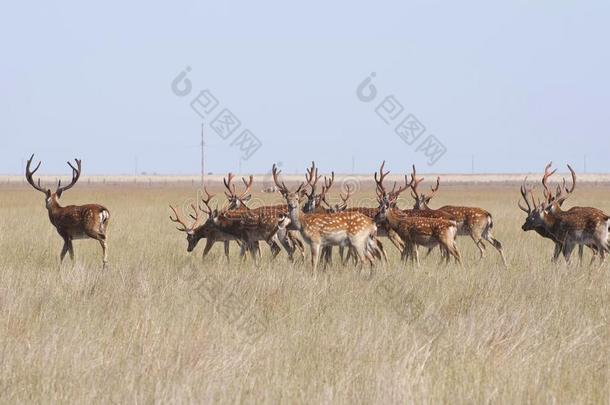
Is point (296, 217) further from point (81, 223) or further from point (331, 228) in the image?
point (81, 223)

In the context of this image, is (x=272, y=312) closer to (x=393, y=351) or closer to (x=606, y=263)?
(x=393, y=351)

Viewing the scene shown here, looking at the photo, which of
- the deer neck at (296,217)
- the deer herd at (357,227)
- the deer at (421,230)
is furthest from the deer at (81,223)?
the deer at (421,230)

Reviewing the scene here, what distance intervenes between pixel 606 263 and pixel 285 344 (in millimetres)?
6837

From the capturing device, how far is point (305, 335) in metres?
6.68

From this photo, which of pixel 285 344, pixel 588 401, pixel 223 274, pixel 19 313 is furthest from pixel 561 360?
pixel 223 274

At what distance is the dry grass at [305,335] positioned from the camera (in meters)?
5.21

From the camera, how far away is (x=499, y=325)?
6.78m

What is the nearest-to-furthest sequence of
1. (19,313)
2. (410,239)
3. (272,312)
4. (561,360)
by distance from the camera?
(561,360) → (19,313) → (272,312) → (410,239)

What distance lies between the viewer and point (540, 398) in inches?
200

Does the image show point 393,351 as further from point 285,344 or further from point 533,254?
point 533,254

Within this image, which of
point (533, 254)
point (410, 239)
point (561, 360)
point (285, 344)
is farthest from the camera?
point (533, 254)

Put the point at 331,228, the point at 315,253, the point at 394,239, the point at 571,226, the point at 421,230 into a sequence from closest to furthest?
the point at 315,253 → the point at 331,228 → the point at 421,230 → the point at 571,226 → the point at 394,239

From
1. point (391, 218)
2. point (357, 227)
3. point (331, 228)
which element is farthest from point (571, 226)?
point (331, 228)

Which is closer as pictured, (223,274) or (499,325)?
(499,325)
